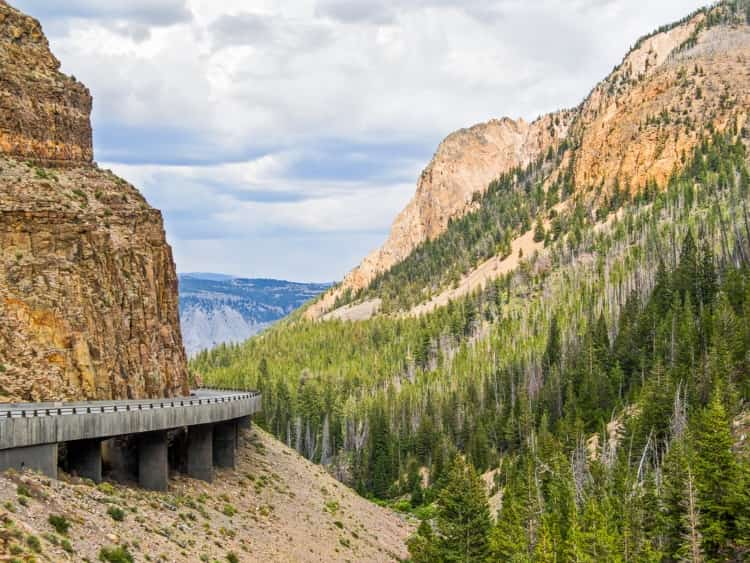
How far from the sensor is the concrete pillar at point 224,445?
5909 centimetres

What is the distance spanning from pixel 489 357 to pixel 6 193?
99.5 meters

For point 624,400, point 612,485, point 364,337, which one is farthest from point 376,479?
point 364,337

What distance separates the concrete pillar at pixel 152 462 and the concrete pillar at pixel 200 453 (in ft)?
20.3

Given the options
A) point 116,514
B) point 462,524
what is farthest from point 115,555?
point 462,524

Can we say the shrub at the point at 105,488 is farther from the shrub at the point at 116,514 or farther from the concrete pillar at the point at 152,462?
the concrete pillar at the point at 152,462

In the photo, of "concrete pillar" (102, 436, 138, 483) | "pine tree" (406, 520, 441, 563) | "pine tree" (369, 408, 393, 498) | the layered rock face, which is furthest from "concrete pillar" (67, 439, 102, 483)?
"pine tree" (369, 408, 393, 498)

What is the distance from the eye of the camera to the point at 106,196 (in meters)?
58.1

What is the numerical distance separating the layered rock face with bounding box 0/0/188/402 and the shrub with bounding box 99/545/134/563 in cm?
1647

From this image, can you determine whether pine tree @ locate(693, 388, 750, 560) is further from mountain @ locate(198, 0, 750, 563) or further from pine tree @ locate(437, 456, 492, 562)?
pine tree @ locate(437, 456, 492, 562)

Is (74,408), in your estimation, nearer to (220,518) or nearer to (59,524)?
(59,524)

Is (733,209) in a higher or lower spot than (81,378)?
higher

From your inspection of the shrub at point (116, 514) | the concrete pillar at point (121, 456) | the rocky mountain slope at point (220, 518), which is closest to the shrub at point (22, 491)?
the rocky mountain slope at point (220, 518)

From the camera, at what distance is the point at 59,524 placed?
30844 millimetres

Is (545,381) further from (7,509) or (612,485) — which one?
(7,509)
